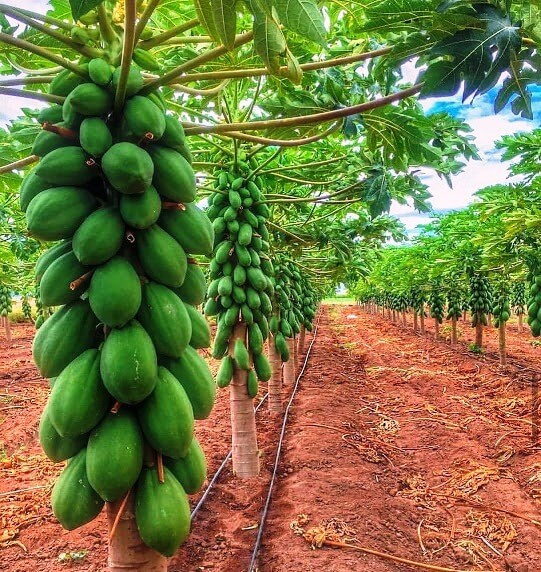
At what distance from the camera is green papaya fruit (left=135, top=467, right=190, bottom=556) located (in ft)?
4.20

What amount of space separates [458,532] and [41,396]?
7431mm

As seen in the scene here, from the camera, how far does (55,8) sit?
1902 millimetres

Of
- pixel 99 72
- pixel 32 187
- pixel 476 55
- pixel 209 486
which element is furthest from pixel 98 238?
pixel 209 486

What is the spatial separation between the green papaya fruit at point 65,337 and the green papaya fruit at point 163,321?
0.14m

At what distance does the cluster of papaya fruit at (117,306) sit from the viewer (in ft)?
4.24

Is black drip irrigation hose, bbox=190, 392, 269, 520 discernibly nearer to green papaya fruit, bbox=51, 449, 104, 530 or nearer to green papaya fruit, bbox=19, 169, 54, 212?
green papaya fruit, bbox=51, 449, 104, 530

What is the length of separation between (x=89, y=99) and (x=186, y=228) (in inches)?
16.5

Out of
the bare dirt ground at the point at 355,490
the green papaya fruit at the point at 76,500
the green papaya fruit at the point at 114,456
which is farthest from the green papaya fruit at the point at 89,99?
the bare dirt ground at the point at 355,490

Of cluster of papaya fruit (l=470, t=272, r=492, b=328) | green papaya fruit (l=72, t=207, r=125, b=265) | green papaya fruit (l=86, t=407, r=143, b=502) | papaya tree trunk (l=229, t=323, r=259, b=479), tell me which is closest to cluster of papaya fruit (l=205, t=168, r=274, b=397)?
papaya tree trunk (l=229, t=323, r=259, b=479)

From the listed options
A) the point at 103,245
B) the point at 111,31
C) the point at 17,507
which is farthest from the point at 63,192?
the point at 17,507

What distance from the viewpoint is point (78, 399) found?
1.28 m

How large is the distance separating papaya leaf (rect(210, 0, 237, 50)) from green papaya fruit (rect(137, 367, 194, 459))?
33.5 inches

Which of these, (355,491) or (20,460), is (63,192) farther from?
(20,460)

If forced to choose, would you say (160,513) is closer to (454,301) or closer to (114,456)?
(114,456)
